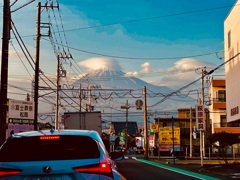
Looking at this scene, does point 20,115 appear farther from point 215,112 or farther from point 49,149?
point 215,112

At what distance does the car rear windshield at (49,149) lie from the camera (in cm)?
654

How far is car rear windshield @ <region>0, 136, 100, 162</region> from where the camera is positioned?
654 cm

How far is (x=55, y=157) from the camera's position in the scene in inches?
256

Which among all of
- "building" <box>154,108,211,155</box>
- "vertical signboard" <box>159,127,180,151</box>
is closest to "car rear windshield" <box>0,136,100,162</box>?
"vertical signboard" <box>159,127,180,151</box>

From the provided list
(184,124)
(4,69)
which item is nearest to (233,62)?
(4,69)

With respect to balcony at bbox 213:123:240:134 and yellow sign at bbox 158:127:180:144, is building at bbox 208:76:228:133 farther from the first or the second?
yellow sign at bbox 158:127:180:144

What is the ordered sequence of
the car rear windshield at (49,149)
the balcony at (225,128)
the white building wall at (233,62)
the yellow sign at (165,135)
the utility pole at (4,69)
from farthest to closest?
1. the balcony at (225,128)
2. the yellow sign at (165,135)
3. the white building wall at (233,62)
4. the utility pole at (4,69)
5. the car rear windshield at (49,149)

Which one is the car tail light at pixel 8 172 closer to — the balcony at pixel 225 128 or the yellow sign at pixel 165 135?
the yellow sign at pixel 165 135

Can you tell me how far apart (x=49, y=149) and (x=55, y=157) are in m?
0.19

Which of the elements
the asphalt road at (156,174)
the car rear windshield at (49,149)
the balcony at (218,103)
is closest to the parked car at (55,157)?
the car rear windshield at (49,149)

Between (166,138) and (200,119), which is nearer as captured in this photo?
(200,119)

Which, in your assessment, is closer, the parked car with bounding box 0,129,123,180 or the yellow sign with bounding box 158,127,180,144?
the parked car with bounding box 0,129,123,180

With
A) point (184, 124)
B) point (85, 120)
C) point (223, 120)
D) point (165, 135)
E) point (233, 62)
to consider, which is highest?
point (233, 62)

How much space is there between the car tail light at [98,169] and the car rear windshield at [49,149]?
178 mm
